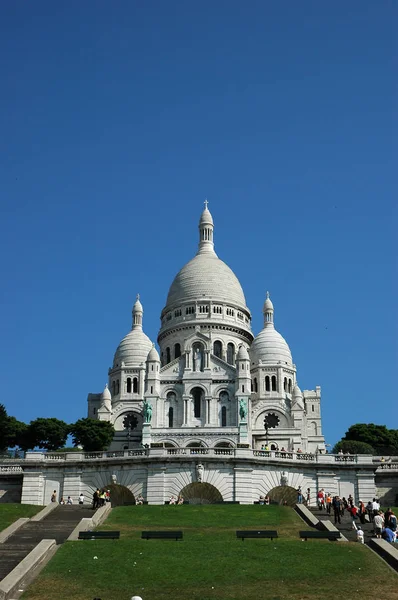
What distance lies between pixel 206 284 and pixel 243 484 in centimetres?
6828

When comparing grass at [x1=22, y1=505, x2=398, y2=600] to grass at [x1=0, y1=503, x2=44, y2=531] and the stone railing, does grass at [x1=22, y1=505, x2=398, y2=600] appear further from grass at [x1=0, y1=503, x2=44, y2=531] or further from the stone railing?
the stone railing

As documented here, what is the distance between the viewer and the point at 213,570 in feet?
90.2

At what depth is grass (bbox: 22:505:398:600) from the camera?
82.2ft

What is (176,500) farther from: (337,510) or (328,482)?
(337,510)

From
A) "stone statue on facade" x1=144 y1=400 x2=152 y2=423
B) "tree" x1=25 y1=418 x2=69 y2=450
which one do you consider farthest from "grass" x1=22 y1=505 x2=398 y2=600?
"stone statue on facade" x1=144 y1=400 x2=152 y2=423

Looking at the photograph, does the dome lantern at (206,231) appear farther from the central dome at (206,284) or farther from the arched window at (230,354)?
the arched window at (230,354)

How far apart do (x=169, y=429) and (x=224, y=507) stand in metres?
50.1

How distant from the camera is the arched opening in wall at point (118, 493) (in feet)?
174

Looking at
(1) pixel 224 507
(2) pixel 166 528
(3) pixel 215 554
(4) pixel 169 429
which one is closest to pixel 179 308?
(4) pixel 169 429

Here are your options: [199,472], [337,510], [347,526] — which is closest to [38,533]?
[347,526]

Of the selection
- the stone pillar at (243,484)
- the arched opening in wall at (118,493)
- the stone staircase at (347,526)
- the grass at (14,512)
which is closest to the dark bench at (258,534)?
the stone staircase at (347,526)

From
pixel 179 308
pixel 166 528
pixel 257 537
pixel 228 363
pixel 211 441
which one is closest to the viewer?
pixel 257 537

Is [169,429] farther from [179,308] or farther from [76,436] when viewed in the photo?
[179,308]

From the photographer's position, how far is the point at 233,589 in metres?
25.4
